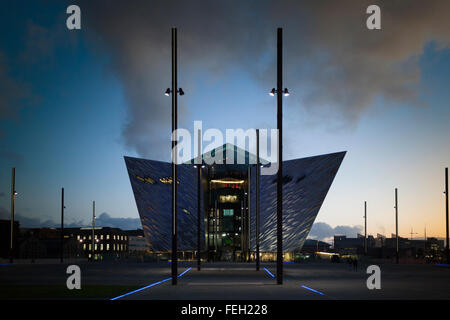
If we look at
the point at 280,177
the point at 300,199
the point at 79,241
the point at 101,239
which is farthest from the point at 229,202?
the point at 101,239

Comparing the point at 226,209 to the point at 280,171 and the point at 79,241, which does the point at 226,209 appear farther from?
the point at 79,241

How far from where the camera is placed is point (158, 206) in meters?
74.9

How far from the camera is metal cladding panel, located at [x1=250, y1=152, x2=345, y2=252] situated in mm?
70688

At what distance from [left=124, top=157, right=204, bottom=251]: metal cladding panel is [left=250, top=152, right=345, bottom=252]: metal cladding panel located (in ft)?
33.5

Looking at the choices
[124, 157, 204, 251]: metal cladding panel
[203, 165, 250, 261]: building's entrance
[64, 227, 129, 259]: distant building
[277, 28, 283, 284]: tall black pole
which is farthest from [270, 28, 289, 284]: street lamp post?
[64, 227, 129, 259]: distant building

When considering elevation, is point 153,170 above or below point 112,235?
above

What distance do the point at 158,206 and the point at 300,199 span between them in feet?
65.7

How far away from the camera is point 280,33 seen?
23188mm

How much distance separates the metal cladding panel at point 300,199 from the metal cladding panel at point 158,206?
33.5 ft

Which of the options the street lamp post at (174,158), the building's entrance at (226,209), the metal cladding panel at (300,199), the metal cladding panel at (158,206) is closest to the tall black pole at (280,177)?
the street lamp post at (174,158)

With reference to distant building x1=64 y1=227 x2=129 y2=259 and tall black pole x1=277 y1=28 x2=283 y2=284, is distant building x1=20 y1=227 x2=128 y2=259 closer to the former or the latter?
distant building x1=64 y1=227 x2=129 y2=259
